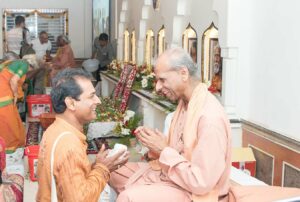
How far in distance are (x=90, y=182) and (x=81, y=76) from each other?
0.62 m

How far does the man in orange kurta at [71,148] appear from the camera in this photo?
3.01 meters

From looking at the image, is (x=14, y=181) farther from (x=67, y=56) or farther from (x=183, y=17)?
(x=67, y=56)

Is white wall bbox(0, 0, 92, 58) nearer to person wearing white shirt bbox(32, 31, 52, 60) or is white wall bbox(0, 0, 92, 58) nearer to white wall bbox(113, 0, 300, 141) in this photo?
person wearing white shirt bbox(32, 31, 52, 60)

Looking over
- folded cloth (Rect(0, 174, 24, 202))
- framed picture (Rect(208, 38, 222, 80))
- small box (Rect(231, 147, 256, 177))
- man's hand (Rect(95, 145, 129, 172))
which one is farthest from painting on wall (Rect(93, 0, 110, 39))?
man's hand (Rect(95, 145, 129, 172))

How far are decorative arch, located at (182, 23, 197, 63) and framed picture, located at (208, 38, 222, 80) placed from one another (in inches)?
20.3

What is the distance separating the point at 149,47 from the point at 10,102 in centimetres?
318

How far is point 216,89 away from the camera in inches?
246

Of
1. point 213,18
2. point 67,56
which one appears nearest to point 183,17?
point 213,18

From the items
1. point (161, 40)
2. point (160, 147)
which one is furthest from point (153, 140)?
point (161, 40)

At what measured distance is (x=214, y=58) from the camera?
21.4ft

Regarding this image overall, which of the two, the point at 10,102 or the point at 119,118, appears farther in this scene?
the point at 119,118

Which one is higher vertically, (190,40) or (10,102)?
(190,40)

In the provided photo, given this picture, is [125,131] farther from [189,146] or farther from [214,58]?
[189,146]

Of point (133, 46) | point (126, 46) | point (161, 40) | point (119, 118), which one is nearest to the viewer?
point (119, 118)
